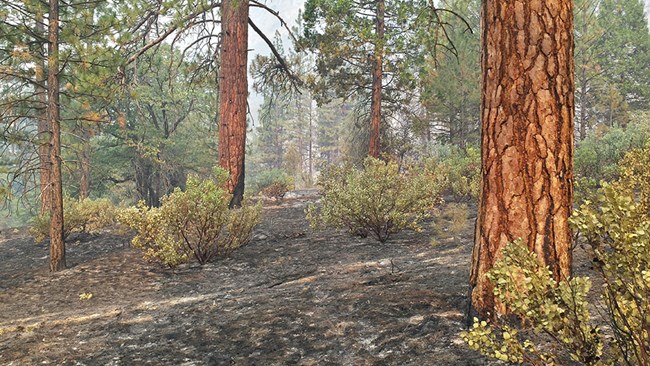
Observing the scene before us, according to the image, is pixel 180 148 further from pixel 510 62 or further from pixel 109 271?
pixel 510 62

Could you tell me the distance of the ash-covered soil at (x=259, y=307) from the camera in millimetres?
2904

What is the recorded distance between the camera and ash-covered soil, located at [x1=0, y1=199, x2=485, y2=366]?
114 inches

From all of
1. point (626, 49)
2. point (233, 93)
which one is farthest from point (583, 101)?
point (233, 93)

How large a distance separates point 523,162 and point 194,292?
3.99 meters

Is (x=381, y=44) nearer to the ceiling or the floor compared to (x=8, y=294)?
nearer to the ceiling

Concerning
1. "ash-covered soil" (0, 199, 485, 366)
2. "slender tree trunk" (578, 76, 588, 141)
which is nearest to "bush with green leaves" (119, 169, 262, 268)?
"ash-covered soil" (0, 199, 485, 366)

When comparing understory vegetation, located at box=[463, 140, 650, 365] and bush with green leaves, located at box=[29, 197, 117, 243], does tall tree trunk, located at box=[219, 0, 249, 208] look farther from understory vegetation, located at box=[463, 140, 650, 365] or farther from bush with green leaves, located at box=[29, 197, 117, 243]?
understory vegetation, located at box=[463, 140, 650, 365]

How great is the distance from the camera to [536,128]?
8.39 feet

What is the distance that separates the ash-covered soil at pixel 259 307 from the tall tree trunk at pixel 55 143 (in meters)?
0.36

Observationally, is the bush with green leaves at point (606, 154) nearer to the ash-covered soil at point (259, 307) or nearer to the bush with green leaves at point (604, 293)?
the ash-covered soil at point (259, 307)

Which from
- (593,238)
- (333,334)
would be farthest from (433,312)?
(593,238)

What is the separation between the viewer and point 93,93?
25.1ft

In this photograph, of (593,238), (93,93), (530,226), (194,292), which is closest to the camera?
(593,238)

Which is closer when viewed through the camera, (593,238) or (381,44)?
(593,238)
